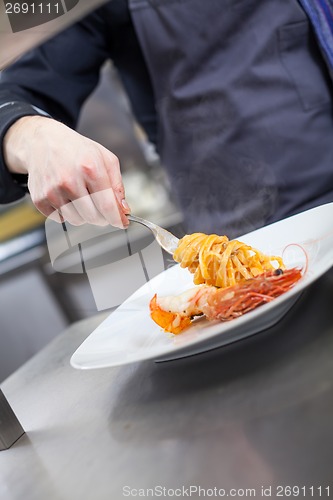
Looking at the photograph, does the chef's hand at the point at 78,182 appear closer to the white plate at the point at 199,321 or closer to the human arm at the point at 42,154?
the human arm at the point at 42,154

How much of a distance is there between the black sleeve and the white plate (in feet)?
1.50

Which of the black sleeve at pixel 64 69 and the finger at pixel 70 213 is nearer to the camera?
the finger at pixel 70 213

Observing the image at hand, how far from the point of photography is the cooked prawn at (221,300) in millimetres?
467

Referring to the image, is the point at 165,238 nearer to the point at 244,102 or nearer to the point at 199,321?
the point at 199,321

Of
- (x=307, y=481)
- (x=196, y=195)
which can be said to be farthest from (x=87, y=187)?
(x=196, y=195)

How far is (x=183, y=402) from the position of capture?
44cm

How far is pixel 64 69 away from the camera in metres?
1.01

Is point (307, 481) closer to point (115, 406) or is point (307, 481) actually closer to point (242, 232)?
point (115, 406)

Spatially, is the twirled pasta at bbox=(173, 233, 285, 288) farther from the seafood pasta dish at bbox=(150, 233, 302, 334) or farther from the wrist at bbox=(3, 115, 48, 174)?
the wrist at bbox=(3, 115, 48, 174)

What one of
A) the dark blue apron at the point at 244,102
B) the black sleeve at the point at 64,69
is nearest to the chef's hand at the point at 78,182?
the dark blue apron at the point at 244,102

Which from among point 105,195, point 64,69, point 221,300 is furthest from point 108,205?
point 64,69

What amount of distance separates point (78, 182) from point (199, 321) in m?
0.16

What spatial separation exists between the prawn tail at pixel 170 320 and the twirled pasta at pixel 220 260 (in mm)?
39

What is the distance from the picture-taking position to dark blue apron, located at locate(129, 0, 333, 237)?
33.1 inches
